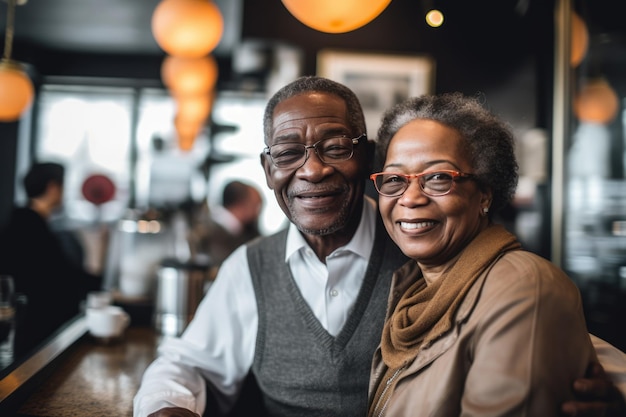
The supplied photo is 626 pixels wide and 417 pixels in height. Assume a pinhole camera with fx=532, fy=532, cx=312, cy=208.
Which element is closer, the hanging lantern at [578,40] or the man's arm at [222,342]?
the man's arm at [222,342]

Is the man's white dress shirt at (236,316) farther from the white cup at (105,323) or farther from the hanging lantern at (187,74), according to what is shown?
the hanging lantern at (187,74)

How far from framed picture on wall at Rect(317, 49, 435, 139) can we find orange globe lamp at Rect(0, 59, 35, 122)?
1790mm

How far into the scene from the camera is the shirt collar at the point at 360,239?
159 cm

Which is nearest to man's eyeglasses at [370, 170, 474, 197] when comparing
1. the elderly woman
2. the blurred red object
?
the elderly woman

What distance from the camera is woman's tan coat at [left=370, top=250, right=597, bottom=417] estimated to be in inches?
38.0

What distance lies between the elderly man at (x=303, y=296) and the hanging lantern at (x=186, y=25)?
1045 mm

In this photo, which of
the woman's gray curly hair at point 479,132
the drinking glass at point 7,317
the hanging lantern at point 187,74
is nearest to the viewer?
the woman's gray curly hair at point 479,132

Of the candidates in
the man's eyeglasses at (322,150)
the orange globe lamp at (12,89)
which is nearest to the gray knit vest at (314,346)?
the man's eyeglasses at (322,150)

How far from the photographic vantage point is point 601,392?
1.02m

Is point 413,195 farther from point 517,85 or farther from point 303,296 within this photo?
point 517,85

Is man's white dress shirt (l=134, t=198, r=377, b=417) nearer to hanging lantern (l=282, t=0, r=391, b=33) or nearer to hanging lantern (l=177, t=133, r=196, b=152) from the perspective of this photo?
hanging lantern (l=282, t=0, r=391, b=33)

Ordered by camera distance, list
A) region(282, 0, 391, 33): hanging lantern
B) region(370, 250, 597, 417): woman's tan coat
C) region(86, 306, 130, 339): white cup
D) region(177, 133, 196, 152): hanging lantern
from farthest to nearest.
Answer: region(177, 133, 196, 152): hanging lantern < region(86, 306, 130, 339): white cup < region(282, 0, 391, 33): hanging lantern < region(370, 250, 597, 417): woman's tan coat

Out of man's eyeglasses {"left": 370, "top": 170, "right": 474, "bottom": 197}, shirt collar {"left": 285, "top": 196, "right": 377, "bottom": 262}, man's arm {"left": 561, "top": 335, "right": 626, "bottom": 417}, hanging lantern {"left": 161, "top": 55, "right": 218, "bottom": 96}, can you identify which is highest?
hanging lantern {"left": 161, "top": 55, "right": 218, "bottom": 96}

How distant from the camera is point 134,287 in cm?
247
